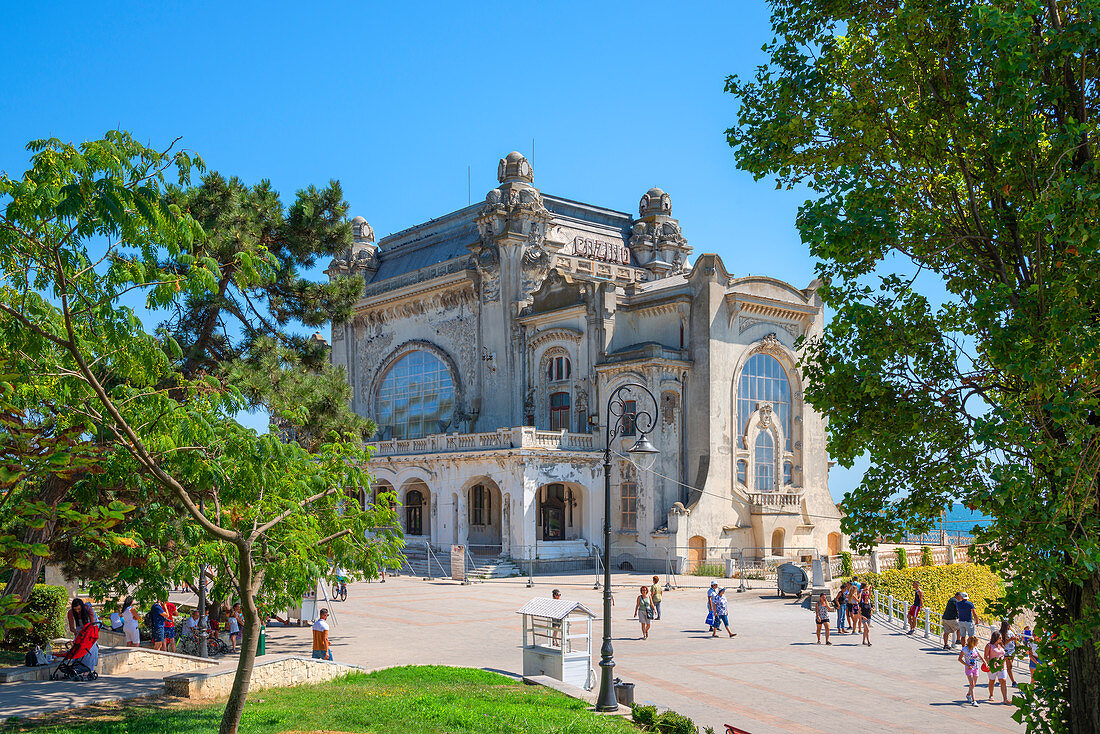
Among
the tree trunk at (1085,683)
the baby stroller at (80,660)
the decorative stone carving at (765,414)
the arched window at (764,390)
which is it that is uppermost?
the arched window at (764,390)

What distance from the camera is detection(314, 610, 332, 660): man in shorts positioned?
19.4 m

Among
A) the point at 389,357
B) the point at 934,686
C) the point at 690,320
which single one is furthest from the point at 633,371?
the point at 934,686

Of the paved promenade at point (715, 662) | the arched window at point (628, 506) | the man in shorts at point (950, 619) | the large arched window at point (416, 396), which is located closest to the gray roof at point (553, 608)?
the paved promenade at point (715, 662)

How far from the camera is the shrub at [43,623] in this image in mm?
21656

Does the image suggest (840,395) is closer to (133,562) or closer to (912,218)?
(912,218)

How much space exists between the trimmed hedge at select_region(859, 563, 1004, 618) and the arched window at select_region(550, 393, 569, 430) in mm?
16490

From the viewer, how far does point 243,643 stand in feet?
35.5

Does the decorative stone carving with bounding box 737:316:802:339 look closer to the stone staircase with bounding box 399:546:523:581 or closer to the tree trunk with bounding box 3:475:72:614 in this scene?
the stone staircase with bounding box 399:546:523:581

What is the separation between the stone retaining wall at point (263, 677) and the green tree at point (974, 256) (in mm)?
11130

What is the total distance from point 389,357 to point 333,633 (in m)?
36.0

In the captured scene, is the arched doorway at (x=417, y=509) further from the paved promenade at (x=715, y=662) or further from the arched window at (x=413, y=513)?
the paved promenade at (x=715, y=662)

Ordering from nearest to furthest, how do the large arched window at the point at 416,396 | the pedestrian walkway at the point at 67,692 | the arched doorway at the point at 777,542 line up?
1. the pedestrian walkway at the point at 67,692
2. the arched doorway at the point at 777,542
3. the large arched window at the point at 416,396

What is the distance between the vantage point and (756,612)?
30641mm

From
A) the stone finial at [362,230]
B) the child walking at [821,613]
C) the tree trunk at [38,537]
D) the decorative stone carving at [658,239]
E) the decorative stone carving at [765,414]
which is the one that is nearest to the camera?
the tree trunk at [38,537]
